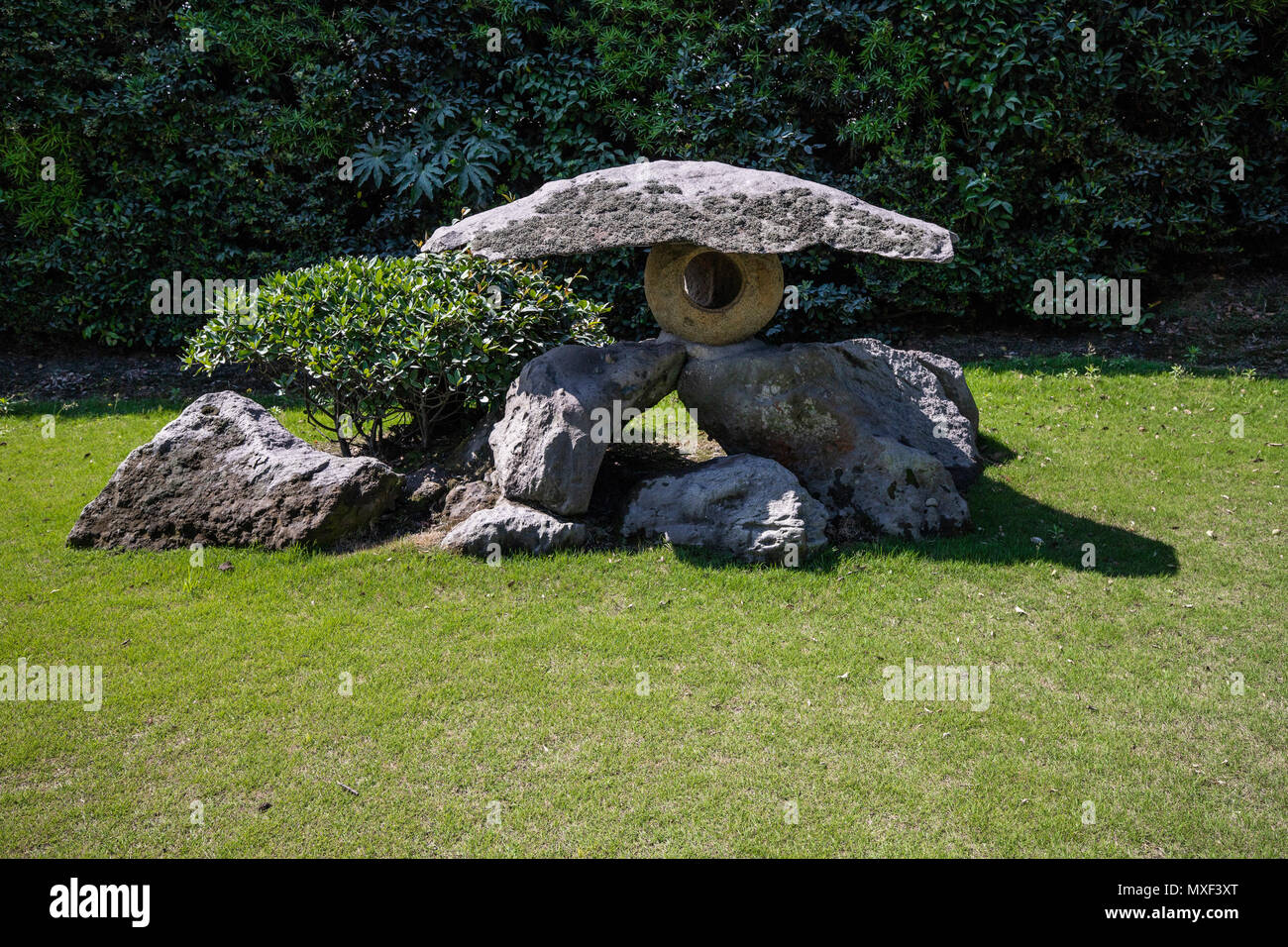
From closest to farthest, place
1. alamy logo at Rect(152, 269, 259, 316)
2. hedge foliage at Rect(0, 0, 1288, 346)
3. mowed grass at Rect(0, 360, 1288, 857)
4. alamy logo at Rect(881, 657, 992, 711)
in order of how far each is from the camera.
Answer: mowed grass at Rect(0, 360, 1288, 857)
alamy logo at Rect(881, 657, 992, 711)
hedge foliage at Rect(0, 0, 1288, 346)
alamy logo at Rect(152, 269, 259, 316)

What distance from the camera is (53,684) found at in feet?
17.9

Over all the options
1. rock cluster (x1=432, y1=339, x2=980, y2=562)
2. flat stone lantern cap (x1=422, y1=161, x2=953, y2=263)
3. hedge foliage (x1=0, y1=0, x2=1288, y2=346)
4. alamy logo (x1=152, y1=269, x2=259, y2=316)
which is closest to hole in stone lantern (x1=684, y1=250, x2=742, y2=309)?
rock cluster (x1=432, y1=339, x2=980, y2=562)

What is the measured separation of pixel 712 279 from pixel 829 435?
5.70ft

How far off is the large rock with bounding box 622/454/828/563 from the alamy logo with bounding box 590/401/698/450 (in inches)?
19.7

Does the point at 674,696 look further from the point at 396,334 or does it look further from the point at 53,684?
the point at 396,334

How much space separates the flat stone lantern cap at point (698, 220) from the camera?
664cm

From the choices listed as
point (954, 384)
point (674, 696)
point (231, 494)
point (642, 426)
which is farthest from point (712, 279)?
point (231, 494)

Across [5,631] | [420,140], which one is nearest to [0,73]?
[420,140]

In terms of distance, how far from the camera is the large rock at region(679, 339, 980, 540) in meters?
7.32

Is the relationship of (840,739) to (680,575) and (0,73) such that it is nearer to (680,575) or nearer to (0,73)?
(680,575)

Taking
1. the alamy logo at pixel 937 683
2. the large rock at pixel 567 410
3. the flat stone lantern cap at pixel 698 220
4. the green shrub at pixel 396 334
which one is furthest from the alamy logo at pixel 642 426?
the alamy logo at pixel 937 683

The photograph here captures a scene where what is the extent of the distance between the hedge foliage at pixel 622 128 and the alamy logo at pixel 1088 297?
16cm

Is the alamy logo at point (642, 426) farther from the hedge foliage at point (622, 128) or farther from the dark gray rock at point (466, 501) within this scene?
the hedge foliage at point (622, 128)

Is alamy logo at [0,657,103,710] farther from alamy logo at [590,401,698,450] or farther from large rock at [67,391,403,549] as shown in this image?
alamy logo at [590,401,698,450]
